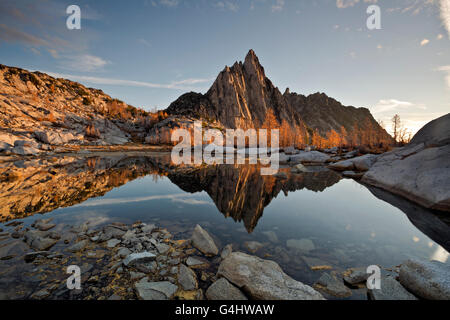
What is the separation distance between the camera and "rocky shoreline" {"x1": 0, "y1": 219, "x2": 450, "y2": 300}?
10.2ft

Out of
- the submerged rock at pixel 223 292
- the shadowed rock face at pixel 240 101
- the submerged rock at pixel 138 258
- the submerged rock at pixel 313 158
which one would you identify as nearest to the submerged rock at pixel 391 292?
the submerged rock at pixel 223 292

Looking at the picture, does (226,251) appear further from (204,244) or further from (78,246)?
(78,246)

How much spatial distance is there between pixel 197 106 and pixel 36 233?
114m

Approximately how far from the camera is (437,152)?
9688 millimetres

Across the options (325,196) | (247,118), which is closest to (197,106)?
(247,118)

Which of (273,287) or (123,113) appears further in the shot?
(123,113)

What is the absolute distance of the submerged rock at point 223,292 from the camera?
3.13m

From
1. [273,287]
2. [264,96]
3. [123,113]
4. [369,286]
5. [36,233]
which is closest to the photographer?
[273,287]

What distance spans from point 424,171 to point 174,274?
1324 cm

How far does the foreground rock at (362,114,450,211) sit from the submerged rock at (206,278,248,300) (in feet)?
33.4

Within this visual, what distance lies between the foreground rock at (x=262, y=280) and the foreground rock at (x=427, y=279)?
77.7 inches

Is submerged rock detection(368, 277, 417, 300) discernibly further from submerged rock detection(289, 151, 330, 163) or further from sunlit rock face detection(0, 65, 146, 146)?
sunlit rock face detection(0, 65, 146, 146)

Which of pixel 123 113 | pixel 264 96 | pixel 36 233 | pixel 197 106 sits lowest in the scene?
pixel 36 233
